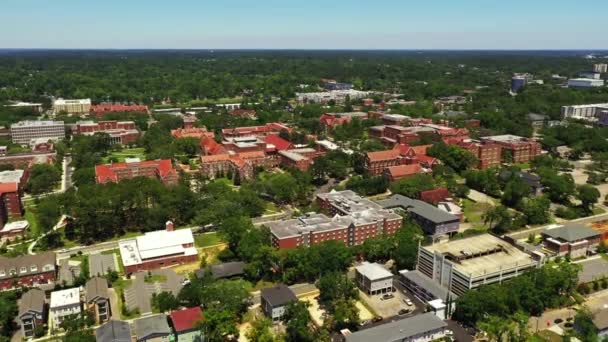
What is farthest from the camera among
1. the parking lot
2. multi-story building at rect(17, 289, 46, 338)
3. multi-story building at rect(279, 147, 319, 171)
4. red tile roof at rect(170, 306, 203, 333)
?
multi-story building at rect(279, 147, 319, 171)

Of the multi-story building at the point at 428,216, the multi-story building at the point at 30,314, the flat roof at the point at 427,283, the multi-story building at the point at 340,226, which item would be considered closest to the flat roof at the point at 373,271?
the flat roof at the point at 427,283

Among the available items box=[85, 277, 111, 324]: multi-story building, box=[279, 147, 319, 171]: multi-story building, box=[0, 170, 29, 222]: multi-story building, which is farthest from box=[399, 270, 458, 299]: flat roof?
box=[0, 170, 29, 222]: multi-story building

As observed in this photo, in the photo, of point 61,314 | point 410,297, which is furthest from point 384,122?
point 61,314

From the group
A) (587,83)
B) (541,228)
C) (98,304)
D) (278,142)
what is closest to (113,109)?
(278,142)

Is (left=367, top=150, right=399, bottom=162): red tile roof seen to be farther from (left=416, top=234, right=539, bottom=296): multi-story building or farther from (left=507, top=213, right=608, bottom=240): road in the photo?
(left=416, top=234, right=539, bottom=296): multi-story building

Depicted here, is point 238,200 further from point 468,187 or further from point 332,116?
point 332,116

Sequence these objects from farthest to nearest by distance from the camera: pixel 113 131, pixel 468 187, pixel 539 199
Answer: pixel 113 131
pixel 468 187
pixel 539 199

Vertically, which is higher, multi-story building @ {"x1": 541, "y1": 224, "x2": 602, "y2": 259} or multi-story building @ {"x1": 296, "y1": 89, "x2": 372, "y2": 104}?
multi-story building @ {"x1": 296, "y1": 89, "x2": 372, "y2": 104}
